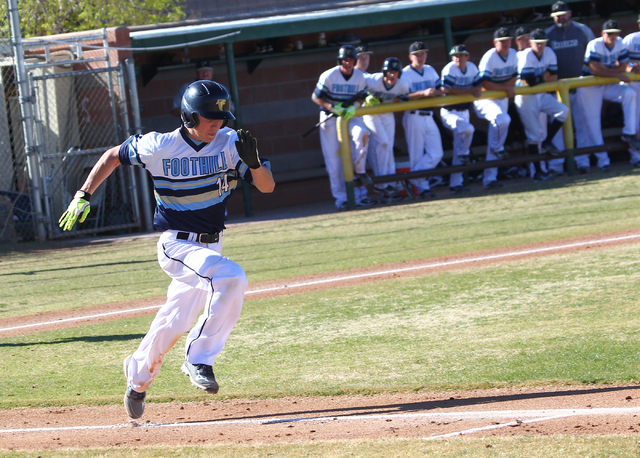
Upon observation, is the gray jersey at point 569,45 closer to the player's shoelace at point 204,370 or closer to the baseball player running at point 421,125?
the baseball player running at point 421,125

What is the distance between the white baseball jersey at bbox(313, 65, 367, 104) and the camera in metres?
11.4

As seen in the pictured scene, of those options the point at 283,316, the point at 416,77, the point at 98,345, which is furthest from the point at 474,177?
the point at 98,345

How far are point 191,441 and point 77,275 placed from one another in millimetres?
5439

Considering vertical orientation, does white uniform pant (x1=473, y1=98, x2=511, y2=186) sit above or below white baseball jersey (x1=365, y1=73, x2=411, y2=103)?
below

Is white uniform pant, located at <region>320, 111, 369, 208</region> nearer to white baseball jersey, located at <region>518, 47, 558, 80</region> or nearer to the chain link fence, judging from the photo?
white baseball jersey, located at <region>518, 47, 558, 80</region>

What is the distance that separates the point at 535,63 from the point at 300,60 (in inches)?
177

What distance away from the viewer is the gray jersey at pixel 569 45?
41.8 ft

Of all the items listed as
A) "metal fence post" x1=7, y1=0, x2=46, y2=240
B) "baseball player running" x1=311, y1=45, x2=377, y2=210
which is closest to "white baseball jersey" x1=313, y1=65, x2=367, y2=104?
"baseball player running" x1=311, y1=45, x2=377, y2=210

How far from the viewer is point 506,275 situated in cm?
665

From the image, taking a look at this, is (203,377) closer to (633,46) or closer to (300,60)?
(633,46)

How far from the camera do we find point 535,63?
39.0ft

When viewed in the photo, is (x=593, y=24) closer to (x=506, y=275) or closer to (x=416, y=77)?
(x=416, y=77)

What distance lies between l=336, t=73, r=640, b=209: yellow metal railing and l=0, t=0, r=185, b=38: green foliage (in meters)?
10.9

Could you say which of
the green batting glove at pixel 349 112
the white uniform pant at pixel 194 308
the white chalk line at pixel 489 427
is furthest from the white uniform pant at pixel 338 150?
the white chalk line at pixel 489 427
